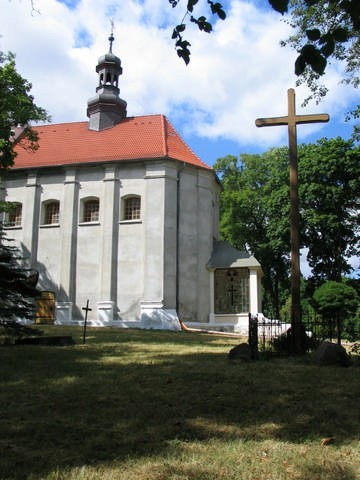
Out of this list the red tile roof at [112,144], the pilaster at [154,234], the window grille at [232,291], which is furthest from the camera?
the red tile roof at [112,144]

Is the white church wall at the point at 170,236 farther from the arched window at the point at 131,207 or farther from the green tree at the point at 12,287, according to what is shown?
the green tree at the point at 12,287

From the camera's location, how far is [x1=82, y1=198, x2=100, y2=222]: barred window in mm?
26562

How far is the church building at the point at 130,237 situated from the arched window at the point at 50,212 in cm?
6

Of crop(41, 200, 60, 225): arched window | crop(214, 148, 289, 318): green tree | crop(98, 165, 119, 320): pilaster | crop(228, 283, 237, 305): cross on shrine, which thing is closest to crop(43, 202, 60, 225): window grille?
crop(41, 200, 60, 225): arched window

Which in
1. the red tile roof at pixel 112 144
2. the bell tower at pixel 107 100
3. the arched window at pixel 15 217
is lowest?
the arched window at pixel 15 217

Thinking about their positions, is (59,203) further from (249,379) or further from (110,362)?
(249,379)

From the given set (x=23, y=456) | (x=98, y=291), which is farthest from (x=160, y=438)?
(x=98, y=291)

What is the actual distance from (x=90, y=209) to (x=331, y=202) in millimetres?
Answer: 14366

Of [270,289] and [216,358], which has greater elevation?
[270,289]

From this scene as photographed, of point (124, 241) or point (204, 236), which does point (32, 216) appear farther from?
point (204, 236)

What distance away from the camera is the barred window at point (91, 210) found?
87.1 feet

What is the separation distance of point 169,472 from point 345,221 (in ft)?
95.2

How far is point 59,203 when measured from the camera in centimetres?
2708

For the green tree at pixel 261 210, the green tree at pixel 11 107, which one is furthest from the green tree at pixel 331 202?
the green tree at pixel 11 107
